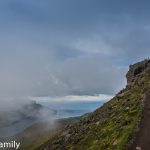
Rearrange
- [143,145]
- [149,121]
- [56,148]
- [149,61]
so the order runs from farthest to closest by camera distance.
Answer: [149,61] → [56,148] → [149,121] → [143,145]

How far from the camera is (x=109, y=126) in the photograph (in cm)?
7262

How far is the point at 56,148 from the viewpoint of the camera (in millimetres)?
88375

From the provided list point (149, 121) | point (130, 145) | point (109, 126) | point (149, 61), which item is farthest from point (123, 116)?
point (149, 61)

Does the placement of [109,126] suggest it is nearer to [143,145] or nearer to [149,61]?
[143,145]

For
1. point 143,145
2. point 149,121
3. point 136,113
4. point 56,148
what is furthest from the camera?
point 56,148

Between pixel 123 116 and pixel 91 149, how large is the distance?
12.9m

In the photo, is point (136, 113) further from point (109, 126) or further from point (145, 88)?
point (145, 88)

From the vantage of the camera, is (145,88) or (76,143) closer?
(76,143)

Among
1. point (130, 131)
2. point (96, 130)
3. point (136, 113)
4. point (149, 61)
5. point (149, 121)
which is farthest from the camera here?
point (149, 61)

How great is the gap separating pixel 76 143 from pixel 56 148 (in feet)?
41.9

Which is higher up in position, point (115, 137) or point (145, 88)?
point (145, 88)

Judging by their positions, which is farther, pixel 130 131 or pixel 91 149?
pixel 91 149

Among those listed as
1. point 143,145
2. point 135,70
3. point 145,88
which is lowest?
point 143,145

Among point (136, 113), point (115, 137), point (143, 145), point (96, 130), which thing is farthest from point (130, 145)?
point (96, 130)
